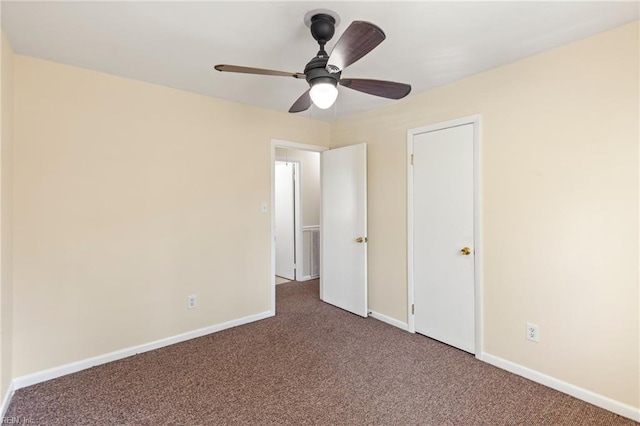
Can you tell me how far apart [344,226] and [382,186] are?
2.23 feet

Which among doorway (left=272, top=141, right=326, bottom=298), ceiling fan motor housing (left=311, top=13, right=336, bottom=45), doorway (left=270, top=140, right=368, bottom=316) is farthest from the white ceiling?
A: doorway (left=272, top=141, right=326, bottom=298)

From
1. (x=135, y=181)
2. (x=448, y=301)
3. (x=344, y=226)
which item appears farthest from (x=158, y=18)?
(x=448, y=301)

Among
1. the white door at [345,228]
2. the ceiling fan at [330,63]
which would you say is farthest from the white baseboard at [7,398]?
the white door at [345,228]

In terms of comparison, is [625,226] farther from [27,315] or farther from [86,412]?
[27,315]

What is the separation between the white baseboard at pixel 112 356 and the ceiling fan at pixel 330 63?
95.5 inches

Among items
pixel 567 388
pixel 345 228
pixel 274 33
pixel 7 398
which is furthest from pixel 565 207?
pixel 7 398

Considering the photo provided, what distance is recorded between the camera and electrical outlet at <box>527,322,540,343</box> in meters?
2.29

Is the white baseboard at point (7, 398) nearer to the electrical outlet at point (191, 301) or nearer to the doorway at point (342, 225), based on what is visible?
the electrical outlet at point (191, 301)

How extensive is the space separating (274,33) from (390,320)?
286 cm

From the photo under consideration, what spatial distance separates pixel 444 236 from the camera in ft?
9.40

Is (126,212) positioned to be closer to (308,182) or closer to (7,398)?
(7,398)

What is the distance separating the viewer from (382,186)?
3455 mm

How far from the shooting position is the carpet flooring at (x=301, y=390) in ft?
6.28

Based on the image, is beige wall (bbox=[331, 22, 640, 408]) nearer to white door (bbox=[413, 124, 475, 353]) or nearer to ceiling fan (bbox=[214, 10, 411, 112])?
white door (bbox=[413, 124, 475, 353])
